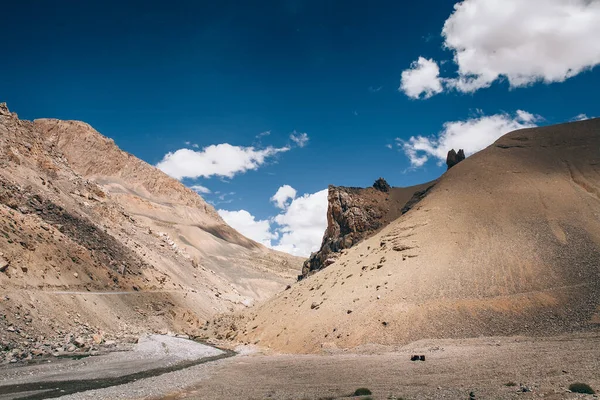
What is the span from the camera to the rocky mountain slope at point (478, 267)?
3300 centimetres

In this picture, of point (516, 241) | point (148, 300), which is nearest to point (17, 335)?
point (148, 300)

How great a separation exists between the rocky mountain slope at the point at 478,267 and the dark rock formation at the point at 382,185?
16805mm

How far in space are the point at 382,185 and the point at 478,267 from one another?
1496 inches

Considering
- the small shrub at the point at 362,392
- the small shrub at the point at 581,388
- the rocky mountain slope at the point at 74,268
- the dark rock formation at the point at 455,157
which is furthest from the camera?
the dark rock formation at the point at 455,157

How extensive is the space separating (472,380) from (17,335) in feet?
115

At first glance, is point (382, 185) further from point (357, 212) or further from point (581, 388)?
point (581, 388)

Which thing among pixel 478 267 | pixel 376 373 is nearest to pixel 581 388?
pixel 376 373

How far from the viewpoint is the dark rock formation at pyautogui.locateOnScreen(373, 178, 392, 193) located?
7525cm

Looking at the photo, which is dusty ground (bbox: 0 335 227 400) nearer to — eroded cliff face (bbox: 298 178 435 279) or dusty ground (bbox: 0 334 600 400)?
dusty ground (bbox: 0 334 600 400)

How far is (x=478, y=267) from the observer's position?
127 feet

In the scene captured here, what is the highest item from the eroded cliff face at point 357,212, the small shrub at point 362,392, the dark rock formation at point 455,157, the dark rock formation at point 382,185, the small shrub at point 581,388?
the dark rock formation at point 455,157

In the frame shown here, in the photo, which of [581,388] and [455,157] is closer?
[581,388]

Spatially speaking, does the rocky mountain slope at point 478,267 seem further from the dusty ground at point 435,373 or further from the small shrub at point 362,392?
the small shrub at point 362,392

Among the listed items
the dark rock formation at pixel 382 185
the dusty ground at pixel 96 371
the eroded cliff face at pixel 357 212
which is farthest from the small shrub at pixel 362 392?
the dark rock formation at pixel 382 185
